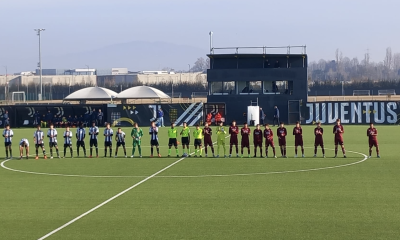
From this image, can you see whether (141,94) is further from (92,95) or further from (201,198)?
(201,198)

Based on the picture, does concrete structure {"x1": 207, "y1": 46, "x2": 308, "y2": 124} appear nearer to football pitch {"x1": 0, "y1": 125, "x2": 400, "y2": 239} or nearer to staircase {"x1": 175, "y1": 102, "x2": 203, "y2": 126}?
staircase {"x1": 175, "y1": 102, "x2": 203, "y2": 126}

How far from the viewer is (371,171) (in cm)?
2720

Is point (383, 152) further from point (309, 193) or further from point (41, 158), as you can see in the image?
point (41, 158)

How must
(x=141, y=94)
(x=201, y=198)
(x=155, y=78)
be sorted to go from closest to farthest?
(x=201, y=198), (x=141, y=94), (x=155, y=78)

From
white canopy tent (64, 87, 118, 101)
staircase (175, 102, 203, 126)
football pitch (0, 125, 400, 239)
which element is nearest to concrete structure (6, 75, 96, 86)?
white canopy tent (64, 87, 118, 101)

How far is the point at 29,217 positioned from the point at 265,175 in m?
11.2

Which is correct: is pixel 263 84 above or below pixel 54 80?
below

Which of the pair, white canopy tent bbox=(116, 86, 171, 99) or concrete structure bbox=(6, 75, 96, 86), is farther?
concrete structure bbox=(6, 75, 96, 86)

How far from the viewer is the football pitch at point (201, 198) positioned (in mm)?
15922

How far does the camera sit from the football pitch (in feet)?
52.2

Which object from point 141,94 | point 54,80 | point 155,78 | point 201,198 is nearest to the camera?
point 201,198

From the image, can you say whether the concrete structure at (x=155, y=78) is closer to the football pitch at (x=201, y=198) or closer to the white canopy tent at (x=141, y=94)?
the white canopy tent at (x=141, y=94)

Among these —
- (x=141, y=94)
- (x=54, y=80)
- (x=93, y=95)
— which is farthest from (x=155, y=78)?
(x=141, y=94)

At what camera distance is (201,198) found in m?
20.8
